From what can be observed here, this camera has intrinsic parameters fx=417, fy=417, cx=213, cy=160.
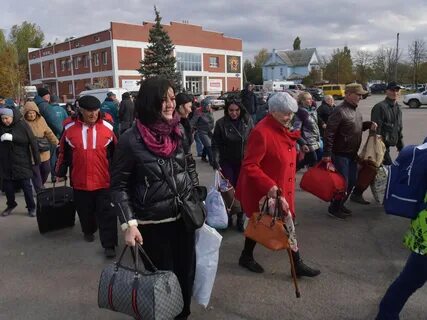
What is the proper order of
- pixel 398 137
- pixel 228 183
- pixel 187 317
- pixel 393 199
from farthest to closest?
pixel 398 137, pixel 228 183, pixel 187 317, pixel 393 199

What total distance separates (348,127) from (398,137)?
1356 mm

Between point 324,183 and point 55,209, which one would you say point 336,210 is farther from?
point 55,209

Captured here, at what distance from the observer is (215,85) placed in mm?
57562

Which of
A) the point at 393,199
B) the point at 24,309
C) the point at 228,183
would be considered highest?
the point at 393,199

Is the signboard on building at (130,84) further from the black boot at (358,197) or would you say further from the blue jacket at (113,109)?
the black boot at (358,197)

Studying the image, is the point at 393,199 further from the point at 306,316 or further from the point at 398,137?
the point at 398,137

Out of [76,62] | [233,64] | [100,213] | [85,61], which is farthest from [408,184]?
[233,64]

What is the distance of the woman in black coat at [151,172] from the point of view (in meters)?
2.68

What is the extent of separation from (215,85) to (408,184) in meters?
56.0

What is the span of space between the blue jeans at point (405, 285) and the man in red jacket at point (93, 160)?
2.98m

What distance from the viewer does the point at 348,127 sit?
18.1 feet

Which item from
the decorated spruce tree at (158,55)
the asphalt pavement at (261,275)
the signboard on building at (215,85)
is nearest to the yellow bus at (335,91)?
the signboard on building at (215,85)

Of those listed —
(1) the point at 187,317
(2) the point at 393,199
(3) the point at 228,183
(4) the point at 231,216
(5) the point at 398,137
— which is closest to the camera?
(2) the point at 393,199

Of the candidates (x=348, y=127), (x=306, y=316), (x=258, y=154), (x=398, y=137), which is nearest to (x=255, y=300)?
(x=306, y=316)
